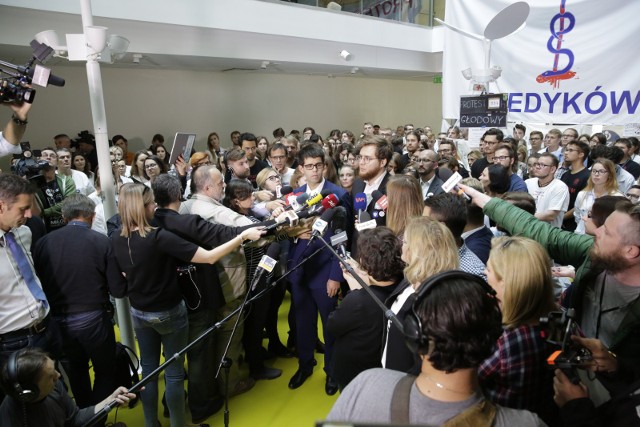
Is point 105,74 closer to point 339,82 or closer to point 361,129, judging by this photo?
point 339,82

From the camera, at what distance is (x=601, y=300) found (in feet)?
5.59

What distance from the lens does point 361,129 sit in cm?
1304

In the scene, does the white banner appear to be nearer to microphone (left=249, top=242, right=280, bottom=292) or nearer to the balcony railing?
the balcony railing

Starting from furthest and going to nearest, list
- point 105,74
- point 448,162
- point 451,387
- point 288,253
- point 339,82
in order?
point 339,82 < point 105,74 < point 448,162 < point 288,253 < point 451,387

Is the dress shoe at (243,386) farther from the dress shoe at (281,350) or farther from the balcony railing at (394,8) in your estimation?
the balcony railing at (394,8)

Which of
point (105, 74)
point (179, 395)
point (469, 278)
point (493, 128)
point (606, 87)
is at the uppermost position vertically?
point (105, 74)

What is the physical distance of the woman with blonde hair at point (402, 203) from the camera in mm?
2613

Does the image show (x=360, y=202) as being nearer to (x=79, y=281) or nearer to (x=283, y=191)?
(x=283, y=191)

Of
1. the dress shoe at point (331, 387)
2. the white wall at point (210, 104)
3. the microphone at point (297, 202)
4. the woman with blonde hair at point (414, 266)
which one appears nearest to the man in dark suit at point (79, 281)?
the microphone at point (297, 202)

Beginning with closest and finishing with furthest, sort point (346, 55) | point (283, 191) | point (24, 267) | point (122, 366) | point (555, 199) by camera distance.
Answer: point (24, 267)
point (122, 366)
point (283, 191)
point (555, 199)
point (346, 55)

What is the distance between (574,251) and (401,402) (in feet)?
4.76

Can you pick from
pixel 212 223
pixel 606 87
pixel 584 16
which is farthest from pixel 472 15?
pixel 212 223

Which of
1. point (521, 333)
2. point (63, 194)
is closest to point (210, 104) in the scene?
point (63, 194)

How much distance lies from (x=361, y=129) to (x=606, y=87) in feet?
26.1
